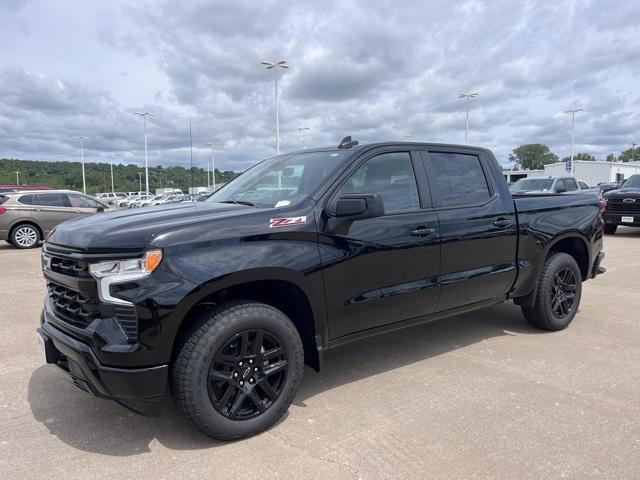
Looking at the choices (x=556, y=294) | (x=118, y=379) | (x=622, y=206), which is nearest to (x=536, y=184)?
(x=622, y=206)

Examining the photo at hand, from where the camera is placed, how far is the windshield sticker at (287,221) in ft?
10.2

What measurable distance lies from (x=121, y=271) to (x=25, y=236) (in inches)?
478

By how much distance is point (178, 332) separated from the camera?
9.46ft

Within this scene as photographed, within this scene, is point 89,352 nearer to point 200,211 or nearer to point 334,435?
point 200,211

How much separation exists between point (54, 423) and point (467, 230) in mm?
3340

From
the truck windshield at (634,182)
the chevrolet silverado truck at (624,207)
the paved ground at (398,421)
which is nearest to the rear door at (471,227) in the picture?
the paved ground at (398,421)

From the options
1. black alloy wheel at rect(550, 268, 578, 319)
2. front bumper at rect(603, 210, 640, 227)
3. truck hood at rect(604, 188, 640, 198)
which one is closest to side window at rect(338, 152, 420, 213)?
black alloy wheel at rect(550, 268, 578, 319)

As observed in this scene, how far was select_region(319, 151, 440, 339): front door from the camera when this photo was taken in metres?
3.35

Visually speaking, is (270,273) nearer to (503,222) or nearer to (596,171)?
(503,222)

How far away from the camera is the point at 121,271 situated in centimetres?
270

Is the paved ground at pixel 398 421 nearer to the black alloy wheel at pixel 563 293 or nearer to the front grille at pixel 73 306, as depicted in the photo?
the black alloy wheel at pixel 563 293

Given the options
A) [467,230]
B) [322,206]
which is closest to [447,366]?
[467,230]

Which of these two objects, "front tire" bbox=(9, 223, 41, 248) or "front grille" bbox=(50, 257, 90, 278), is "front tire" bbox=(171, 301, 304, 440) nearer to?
"front grille" bbox=(50, 257, 90, 278)

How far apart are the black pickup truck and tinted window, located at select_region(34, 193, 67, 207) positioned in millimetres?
10770
